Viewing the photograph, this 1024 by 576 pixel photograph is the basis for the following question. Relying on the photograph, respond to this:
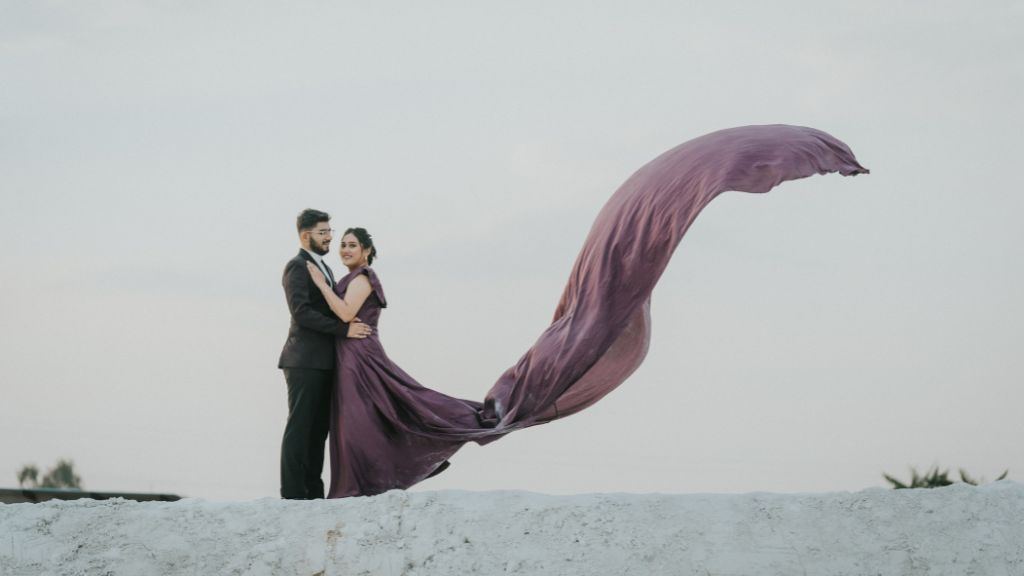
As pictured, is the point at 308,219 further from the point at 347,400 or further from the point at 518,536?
the point at 518,536

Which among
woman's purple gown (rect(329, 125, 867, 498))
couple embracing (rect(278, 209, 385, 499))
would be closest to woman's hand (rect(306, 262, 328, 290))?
couple embracing (rect(278, 209, 385, 499))

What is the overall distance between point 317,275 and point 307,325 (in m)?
0.31

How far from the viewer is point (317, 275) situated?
308 inches

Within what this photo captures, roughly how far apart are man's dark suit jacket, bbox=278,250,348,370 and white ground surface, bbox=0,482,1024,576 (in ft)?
3.58

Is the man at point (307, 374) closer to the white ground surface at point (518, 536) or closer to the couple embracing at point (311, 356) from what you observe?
the couple embracing at point (311, 356)

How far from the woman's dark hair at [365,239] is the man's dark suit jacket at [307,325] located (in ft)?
1.13

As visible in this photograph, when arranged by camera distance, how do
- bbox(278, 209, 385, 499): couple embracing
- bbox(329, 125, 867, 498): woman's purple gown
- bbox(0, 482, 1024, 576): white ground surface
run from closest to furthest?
1. bbox(0, 482, 1024, 576): white ground surface
2. bbox(329, 125, 867, 498): woman's purple gown
3. bbox(278, 209, 385, 499): couple embracing

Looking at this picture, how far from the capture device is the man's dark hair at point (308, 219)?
7.94 metres

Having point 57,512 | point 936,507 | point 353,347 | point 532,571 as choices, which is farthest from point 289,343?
point 936,507

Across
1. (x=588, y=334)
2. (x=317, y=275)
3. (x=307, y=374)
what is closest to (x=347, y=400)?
(x=307, y=374)

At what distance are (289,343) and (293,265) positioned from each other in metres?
0.45

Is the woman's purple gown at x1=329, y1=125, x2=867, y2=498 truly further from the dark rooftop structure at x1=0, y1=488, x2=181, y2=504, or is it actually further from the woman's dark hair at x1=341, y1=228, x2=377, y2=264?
the dark rooftop structure at x1=0, y1=488, x2=181, y2=504

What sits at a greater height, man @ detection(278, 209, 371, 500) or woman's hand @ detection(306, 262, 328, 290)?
woman's hand @ detection(306, 262, 328, 290)

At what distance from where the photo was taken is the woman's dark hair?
26.2 ft
